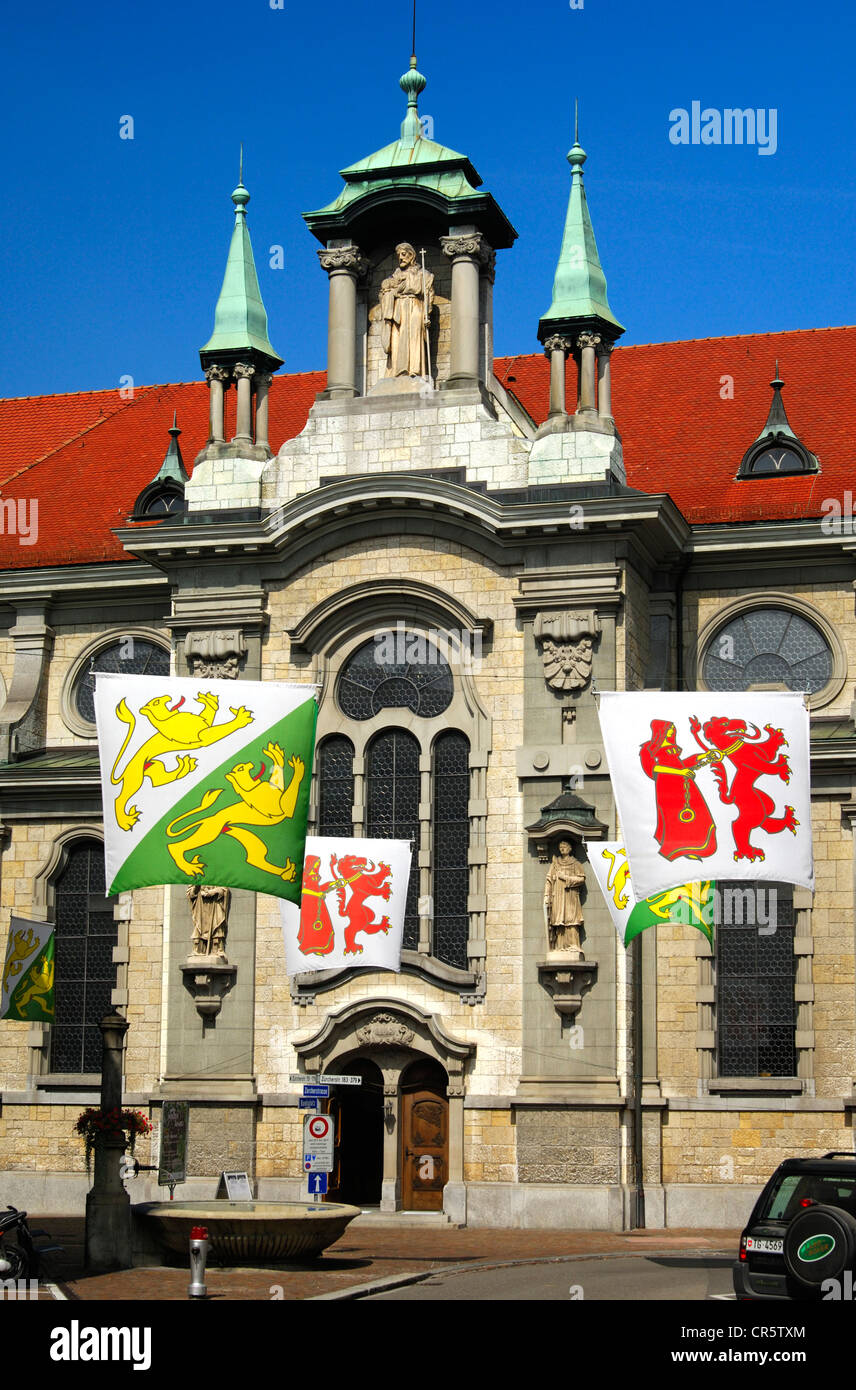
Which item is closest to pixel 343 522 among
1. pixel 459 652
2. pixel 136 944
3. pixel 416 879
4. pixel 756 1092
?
pixel 459 652

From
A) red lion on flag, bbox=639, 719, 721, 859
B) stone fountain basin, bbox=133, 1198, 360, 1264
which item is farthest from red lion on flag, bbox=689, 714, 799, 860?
stone fountain basin, bbox=133, 1198, 360, 1264

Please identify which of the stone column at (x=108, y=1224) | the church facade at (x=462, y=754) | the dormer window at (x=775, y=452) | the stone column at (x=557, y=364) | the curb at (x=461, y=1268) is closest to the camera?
the curb at (x=461, y=1268)

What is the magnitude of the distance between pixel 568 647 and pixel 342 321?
25.3 ft

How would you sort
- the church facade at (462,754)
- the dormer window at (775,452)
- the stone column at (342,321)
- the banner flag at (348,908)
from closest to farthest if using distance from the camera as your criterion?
the banner flag at (348,908)
the church facade at (462,754)
the stone column at (342,321)
the dormer window at (775,452)

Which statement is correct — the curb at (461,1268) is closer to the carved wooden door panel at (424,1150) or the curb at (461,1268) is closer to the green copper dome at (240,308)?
the carved wooden door panel at (424,1150)

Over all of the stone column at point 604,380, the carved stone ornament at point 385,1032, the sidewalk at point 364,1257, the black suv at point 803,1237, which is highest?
the stone column at point 604,380

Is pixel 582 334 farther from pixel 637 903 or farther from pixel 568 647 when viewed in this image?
pixel 637 903

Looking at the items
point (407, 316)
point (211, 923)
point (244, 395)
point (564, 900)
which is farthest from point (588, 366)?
point (211, 923)

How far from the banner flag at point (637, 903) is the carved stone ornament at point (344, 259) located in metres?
11.9

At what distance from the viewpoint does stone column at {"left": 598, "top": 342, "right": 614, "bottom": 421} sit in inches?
1328

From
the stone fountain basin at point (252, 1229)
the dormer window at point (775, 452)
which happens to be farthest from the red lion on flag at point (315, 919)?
the dormer window at point (775, 452)

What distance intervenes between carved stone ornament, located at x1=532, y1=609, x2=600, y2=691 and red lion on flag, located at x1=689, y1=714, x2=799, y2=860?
427 inches

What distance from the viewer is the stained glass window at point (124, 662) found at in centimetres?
3741

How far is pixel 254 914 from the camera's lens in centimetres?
3331
